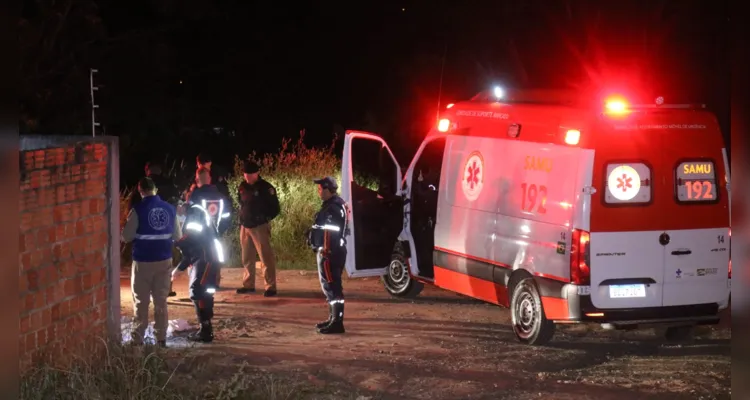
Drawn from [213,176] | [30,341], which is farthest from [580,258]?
[213,176]

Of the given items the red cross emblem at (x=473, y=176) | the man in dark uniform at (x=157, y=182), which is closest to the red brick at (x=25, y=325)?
the man in dark uniform at (x=157, y=182)

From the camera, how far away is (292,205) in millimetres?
16453

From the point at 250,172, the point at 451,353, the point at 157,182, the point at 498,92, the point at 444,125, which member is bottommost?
the point at 451,353

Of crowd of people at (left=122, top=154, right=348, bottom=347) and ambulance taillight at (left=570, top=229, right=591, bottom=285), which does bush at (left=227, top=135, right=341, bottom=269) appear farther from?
ambulance taillight at (left=570, top=229, right=591, bottom=285)

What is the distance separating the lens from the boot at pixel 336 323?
11.1 m

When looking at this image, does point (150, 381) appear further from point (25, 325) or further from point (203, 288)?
point (203, 288)

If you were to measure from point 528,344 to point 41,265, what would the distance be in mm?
4868

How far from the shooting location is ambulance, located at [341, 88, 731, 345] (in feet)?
32.1

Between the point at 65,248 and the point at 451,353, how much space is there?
12.5 ft

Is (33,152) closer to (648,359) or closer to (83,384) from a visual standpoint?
(83,384)

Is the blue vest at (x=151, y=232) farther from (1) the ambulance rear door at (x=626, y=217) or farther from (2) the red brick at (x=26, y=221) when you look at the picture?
(1) the ambulance rear door at (x=626, y=217)

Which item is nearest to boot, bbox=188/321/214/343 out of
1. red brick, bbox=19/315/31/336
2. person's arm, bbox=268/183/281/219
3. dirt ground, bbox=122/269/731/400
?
dirt ground, bbox=122/269/731/400

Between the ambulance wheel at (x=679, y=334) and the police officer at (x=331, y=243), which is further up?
the police officer at (x=331, y=243)

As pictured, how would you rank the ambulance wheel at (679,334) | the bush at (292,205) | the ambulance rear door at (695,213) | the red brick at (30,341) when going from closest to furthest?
1. the red brick at (30,341)
2. the ambulance rear door at (695,213)
3. the ambulance wheel at (679,334)
4. the bush at (292,205)
